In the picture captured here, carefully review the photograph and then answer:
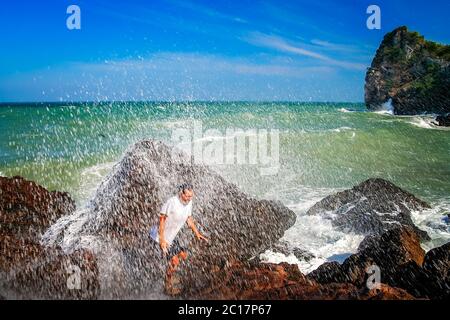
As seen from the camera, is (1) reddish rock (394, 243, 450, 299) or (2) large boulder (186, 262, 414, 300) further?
(1) reddish rock (394, 243, 450, 299)

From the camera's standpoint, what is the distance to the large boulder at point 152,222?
22.8ft

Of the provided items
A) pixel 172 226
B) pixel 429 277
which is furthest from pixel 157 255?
pixel 429 277

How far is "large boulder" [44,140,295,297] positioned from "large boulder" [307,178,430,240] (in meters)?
1.97

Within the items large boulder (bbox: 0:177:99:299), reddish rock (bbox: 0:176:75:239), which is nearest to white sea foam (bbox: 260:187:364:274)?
large boulder (bbox: 0:177:99:299)

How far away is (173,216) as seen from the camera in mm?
6293

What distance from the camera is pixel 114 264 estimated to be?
702 centimetres

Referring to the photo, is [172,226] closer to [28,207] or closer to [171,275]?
[171,275]

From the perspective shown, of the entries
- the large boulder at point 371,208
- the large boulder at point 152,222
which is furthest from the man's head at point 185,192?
the large boulder at point 371,208

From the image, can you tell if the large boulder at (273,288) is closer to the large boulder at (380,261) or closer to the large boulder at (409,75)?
the large boulder at (380,261)

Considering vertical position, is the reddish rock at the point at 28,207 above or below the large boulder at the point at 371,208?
above

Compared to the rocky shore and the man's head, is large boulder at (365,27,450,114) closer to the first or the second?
the rocky shore

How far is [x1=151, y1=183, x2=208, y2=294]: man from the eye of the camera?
6.19 m

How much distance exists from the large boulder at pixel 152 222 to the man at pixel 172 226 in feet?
1.23
